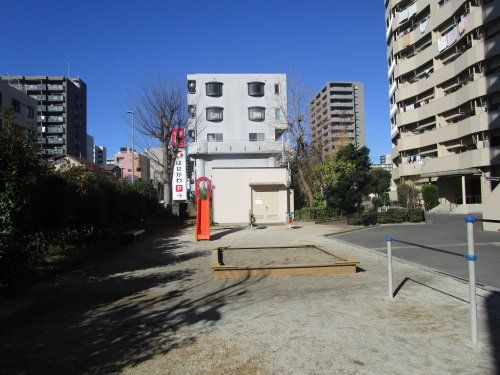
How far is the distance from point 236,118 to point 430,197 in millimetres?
23842

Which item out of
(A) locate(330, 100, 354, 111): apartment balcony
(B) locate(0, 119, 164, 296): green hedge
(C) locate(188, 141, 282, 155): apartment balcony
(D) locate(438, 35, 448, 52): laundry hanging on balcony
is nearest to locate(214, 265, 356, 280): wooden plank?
(B) locate(0, 119, 164, 296): green hedge

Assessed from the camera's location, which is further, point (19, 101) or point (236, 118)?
point (236, 118)

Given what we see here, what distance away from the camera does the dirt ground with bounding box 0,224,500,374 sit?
3834mm

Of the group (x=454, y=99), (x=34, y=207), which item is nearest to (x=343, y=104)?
(x=454, y=99)

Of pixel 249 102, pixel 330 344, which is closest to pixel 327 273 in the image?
pixel 330 344

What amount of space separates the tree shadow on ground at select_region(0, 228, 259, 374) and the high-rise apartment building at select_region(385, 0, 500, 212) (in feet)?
93.0

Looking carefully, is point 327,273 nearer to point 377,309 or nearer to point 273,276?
point 273,276

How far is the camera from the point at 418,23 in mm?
48094

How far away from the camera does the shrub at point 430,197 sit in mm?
40469

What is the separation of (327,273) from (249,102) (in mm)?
43813

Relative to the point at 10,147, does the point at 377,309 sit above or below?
below

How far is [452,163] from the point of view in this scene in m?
39.6

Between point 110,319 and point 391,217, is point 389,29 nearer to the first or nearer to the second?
point 391,217

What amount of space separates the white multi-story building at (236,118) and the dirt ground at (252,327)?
133 ft
